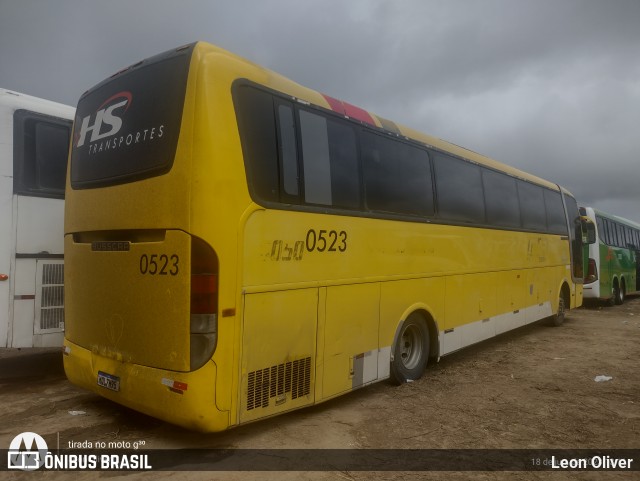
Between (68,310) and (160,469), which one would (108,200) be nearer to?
(68,310)

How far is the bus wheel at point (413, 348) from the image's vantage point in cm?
618

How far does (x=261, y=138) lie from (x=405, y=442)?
3.07m

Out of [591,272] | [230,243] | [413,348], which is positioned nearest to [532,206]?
[413,348]

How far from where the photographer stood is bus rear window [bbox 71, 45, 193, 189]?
396 cm

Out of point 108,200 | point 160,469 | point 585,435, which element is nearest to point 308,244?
point 108,200

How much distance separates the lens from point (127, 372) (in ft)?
13.5

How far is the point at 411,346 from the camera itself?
21.2 ft

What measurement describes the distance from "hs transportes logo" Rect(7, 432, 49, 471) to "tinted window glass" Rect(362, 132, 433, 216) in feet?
12.8

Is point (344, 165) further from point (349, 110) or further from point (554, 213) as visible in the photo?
point (554, 213)

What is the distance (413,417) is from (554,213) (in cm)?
824

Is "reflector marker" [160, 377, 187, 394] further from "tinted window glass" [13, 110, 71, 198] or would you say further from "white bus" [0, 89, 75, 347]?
"tinted window glass" [13, 110, 71, 198]

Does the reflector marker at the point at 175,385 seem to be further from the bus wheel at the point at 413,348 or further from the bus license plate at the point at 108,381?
the bus wheel at the point at 413,348

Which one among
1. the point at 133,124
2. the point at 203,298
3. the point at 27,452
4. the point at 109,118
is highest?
the point at 109,118

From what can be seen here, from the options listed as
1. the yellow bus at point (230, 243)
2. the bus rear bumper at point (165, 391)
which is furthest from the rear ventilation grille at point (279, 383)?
the bus rear bumper at point (165, 391)
